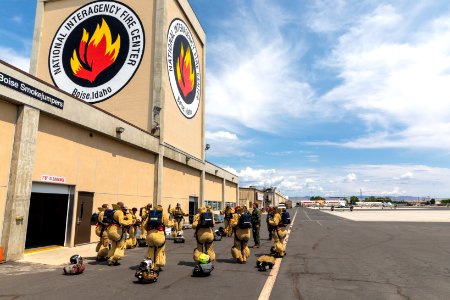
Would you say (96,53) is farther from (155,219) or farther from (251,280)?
(251,280)

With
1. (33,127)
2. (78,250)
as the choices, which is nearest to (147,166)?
(78,250)

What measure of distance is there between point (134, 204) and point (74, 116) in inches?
277

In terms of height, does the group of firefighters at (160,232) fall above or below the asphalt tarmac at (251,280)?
above

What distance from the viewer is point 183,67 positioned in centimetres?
2872

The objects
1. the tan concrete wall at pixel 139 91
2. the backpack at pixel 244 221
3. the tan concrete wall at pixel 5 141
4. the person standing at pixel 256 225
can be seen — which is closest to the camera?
the tan concrete wall at pixel 5 141

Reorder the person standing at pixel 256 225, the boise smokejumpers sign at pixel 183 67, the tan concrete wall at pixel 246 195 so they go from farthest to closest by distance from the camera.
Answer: the tan concrete wall at pixel 246 195, the boise smokejumpers sign at pixel 183 67, the person standing at pixel 256 225

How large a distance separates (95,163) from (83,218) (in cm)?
263

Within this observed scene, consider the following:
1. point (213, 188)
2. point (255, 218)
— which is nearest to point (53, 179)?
point (255, 218)

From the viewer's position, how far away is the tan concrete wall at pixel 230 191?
143 ft

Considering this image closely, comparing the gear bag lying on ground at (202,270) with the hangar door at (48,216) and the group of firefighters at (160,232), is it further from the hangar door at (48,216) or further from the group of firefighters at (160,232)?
the hangar door at (48,216)

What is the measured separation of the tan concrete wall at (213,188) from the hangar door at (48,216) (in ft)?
63.0

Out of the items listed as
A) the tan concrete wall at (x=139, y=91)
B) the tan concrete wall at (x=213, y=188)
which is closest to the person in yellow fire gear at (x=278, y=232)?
the tan concrete wall at (x=139, y=91)

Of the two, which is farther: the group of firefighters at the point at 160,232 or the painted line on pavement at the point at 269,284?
the group of firefighters at the point at 160,232

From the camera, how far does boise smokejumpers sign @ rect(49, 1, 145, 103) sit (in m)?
23.9
